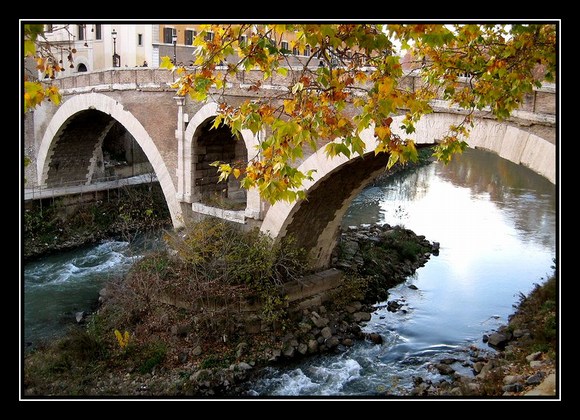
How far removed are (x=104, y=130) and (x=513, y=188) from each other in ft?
39.2

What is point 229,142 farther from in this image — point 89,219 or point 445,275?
point 89,219

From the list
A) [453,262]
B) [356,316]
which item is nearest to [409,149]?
[356,316]

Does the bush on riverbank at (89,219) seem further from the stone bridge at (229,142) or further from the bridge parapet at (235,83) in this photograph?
the bridge parapet at (235,83)

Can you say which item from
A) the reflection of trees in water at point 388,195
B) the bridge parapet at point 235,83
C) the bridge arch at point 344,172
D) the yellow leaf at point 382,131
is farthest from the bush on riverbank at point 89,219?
the yellow leaf at point 382,131

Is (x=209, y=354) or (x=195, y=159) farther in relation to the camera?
(x=195, y=159)

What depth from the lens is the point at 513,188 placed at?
1942cm

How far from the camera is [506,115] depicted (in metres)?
6.01

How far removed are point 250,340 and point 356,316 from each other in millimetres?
1987

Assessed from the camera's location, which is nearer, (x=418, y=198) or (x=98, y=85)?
(x=98, y=85)

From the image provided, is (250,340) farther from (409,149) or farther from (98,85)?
(98,85)

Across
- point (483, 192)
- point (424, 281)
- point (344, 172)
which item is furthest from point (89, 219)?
point (483, 192)

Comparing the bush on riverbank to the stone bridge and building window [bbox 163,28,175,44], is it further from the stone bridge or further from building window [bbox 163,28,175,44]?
building window [bbox 163,28,175,44]

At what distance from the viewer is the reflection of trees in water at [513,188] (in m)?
15.1

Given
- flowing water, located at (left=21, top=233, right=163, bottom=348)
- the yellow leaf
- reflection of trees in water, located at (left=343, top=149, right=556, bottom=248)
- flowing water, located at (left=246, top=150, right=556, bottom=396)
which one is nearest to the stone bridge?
flowing water, located at (left=21, top=233, right=163, bottom=348)
